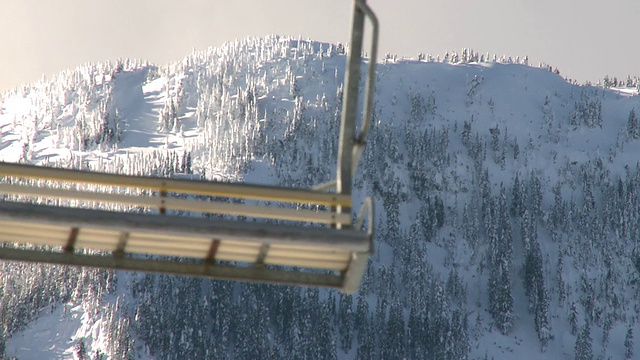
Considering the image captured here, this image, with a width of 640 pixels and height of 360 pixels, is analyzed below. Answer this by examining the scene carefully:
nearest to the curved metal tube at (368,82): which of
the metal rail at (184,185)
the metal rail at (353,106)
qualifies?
the metal rail at (353,106)

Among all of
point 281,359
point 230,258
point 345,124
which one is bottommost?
point 281,359

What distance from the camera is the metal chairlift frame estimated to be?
6.75 meters

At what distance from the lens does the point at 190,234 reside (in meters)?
6.73

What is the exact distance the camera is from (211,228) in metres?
6.78

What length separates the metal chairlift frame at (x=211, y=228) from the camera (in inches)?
266

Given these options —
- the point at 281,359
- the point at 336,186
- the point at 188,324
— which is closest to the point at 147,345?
the point at 188,324

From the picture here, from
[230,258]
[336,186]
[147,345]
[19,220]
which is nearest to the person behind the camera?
[19,220]

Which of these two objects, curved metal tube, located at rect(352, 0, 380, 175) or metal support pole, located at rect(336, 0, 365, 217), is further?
metal support pole, located at rect(336, 0, 365, 217)

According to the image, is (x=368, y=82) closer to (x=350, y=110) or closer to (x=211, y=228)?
(x=350, y=110)

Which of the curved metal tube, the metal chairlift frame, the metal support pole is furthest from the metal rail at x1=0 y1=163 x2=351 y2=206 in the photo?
the curved metal tube

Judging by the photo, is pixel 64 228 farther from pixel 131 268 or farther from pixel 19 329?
pixel 19 329

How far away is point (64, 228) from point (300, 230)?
1423 millimetres

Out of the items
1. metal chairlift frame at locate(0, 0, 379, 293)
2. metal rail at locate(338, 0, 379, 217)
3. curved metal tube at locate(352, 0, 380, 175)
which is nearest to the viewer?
metal chairlift frame at locate(0, 0, 379, 293)

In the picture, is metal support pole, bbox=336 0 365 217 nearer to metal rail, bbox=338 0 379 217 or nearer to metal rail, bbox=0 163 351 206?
metal rail, bbox=338 0 379 217
